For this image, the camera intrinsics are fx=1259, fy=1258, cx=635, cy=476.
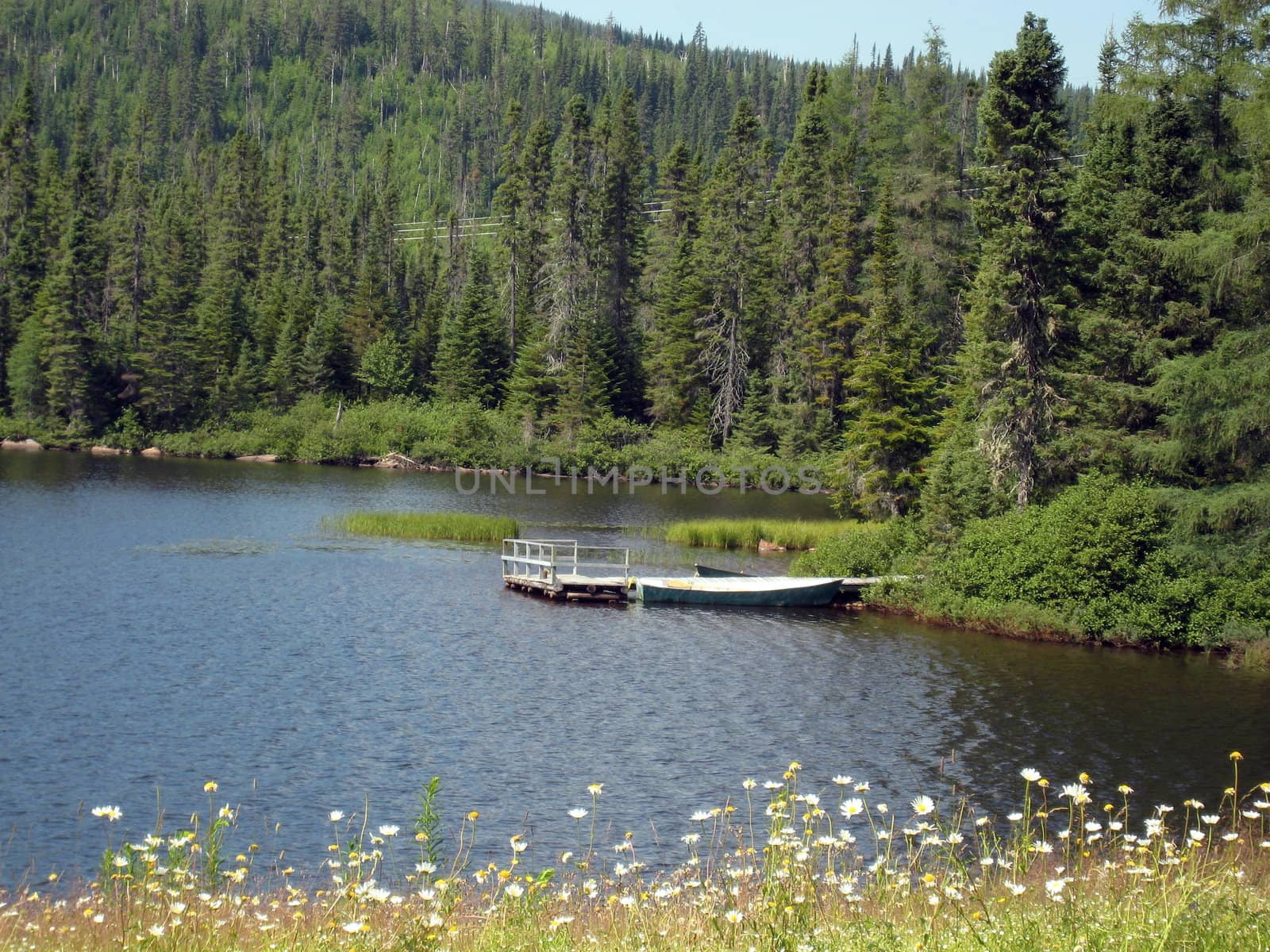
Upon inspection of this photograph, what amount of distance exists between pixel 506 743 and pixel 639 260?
7751 centimetres

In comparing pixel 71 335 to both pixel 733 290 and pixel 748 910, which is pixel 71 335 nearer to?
pixel 733 290

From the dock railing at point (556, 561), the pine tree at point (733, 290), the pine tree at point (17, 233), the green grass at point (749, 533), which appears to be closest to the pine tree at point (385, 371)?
the pine tree at point (17, 233)

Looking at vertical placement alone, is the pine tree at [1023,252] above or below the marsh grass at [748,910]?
above

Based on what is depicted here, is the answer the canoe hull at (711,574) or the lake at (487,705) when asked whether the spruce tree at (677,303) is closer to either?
the lake at (487,705)

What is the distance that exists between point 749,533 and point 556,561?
42.8ft

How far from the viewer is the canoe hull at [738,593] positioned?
3900 cm

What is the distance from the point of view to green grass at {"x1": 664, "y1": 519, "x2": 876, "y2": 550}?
→ 51.3m

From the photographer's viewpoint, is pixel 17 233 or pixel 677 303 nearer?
pixel 677 303

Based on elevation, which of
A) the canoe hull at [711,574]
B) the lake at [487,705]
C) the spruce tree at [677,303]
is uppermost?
the spruce tree at [677,303]

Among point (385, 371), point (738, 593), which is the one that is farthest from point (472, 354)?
point (738, 593)

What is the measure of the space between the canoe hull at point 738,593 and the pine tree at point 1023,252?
21.3 feet

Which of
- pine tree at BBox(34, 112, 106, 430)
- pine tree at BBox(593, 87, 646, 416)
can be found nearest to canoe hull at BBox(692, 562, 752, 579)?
pine tree at BBox(593, 87, 646, 416)

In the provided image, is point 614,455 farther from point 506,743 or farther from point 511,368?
point 506,743

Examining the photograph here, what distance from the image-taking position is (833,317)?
77.8m
